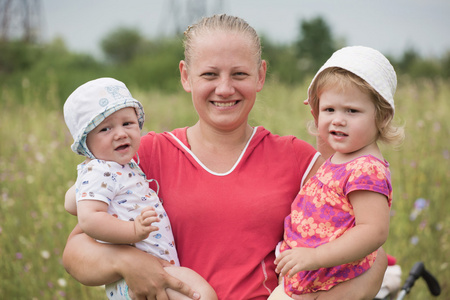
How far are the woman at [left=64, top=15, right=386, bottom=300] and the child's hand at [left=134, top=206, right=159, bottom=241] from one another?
191 millimetres

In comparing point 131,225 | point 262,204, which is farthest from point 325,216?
point 131,225

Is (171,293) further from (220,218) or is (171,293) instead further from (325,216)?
(325,216)

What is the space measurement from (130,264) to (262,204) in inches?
24.6

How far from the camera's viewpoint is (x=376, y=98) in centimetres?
189

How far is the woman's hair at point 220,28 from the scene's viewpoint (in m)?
2.22

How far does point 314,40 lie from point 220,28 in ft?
37.0

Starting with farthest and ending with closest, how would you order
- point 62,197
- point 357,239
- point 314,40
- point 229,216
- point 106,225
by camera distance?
point 314,40 → point 62,197 → point 229,216 → point 106,225 → point 357,239

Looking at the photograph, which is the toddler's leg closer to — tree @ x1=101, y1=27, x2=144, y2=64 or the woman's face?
the woman's face

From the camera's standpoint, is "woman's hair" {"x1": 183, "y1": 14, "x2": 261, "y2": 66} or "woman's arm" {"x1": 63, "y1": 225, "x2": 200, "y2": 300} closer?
"woman's arm" {"x1": 63, "y1": 225, "x2": 200, "y2": 300}

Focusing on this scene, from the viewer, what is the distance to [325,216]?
6.30 ft

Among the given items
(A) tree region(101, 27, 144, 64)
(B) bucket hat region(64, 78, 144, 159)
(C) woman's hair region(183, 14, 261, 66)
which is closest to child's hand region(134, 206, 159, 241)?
(B) bucket hat region(64, 78, 144, 159)

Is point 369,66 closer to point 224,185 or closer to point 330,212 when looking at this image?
point 330,212

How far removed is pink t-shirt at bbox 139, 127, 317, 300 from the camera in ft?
7.00

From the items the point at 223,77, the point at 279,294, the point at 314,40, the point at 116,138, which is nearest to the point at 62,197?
the point at 116,138
